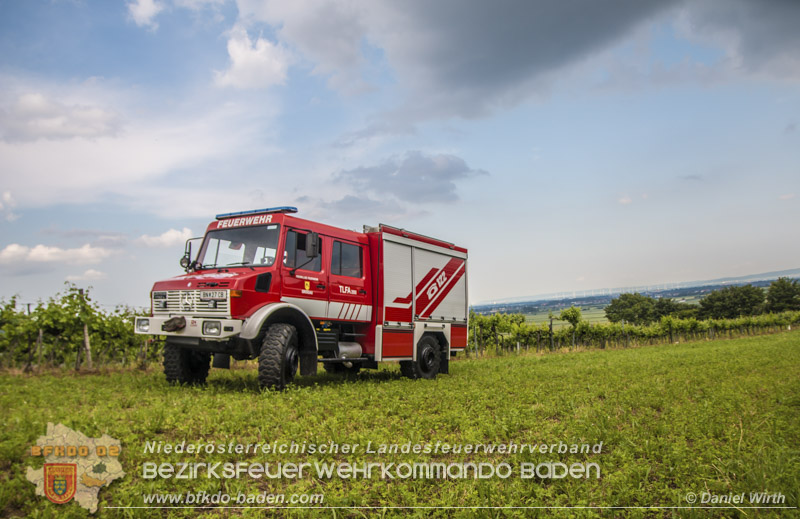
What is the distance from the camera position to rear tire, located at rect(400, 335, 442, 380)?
498 inches

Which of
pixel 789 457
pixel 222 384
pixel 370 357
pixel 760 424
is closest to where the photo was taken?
pixel 789 457

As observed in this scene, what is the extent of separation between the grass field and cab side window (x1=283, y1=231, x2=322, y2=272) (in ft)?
7.88

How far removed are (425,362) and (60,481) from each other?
30.1ft

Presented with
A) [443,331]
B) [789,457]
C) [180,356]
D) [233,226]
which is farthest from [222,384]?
[789,457]

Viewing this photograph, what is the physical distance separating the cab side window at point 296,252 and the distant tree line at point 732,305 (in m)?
92.5

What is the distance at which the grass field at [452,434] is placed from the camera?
4.44 m

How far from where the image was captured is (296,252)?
32.2 feet

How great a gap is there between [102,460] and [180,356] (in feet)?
16.6

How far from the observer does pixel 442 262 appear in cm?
1392

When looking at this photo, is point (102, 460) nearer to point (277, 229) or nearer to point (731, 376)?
point (277, 229)

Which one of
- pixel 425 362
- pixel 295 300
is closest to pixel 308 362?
pixel 295 300

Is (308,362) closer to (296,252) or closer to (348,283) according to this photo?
(348,283)

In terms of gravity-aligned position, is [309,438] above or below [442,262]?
below

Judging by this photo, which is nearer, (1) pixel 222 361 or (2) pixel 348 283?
(1) pixel 222 361
